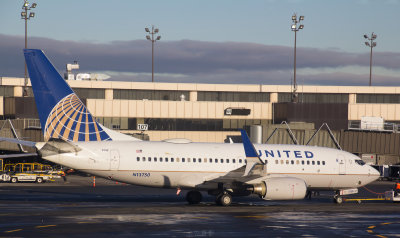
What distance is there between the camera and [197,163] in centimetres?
3681

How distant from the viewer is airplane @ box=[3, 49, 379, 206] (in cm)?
3491

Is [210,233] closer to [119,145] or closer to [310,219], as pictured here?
[310,219]

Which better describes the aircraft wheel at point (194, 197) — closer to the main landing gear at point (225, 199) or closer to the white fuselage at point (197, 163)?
the white fuselage at point (197, 163)

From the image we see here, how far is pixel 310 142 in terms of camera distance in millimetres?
64250

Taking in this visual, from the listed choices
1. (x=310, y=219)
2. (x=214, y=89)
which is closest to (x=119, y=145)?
(x=310, y=219)

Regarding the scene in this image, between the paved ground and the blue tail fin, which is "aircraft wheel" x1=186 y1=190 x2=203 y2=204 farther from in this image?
the blue tail fin

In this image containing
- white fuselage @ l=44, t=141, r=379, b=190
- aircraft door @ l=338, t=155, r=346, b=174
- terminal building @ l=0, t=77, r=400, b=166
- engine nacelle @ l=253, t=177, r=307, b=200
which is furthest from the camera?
terminal building @ l=0, t=77, r=400, b=166

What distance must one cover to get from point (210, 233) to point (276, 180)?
11.3m

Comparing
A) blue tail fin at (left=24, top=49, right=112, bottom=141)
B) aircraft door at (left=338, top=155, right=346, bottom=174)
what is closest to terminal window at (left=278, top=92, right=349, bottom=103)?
aircraft door at (left=338, top=155, right=346, bottom=174)

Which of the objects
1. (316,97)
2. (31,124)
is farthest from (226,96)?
(31,124)

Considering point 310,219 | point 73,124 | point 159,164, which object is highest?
point 73,124

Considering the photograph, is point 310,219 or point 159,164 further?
point 159,164

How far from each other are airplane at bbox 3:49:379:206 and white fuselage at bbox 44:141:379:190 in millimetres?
56

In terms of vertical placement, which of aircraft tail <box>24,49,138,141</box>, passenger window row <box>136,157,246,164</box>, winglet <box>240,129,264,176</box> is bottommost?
passenger window row <box>136,157,246,164</box>
